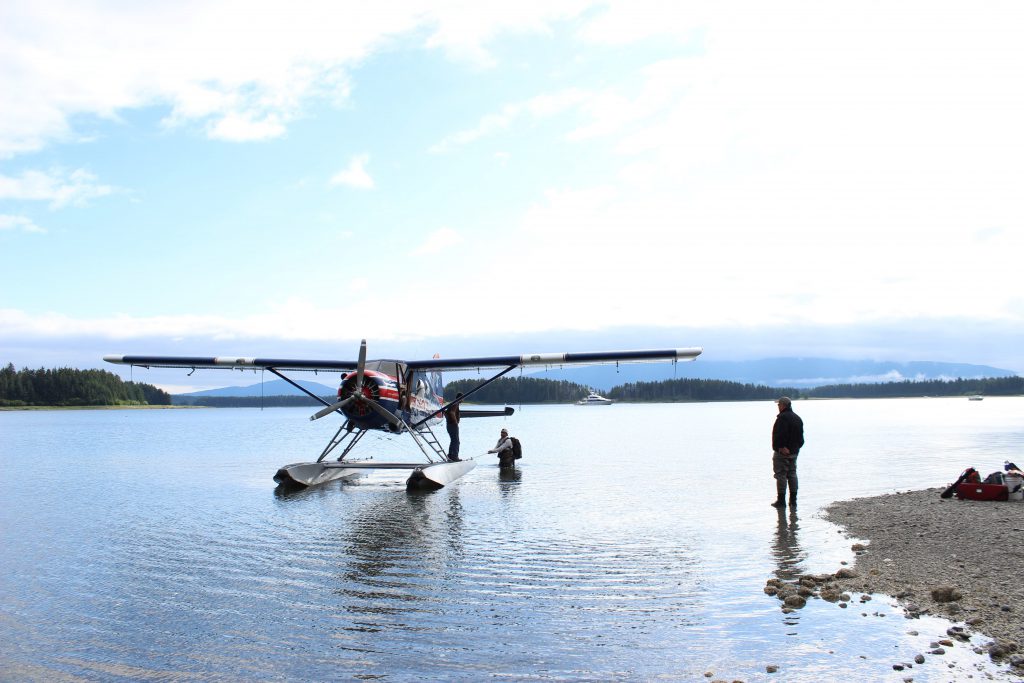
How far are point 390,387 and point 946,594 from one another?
1213cm

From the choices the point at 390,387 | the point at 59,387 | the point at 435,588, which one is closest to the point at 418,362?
the point at 390,387

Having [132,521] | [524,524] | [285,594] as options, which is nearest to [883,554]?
[524,524]

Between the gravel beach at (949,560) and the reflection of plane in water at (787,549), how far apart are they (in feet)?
1.86

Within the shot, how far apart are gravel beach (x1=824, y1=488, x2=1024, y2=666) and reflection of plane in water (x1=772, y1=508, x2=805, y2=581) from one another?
1.86ft

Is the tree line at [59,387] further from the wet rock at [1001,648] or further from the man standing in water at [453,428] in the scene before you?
the wet rock at [1001,648]

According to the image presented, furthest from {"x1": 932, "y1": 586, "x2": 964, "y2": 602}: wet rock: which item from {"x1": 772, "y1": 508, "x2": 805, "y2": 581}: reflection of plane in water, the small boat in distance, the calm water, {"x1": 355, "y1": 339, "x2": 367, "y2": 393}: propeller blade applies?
the small boat in distance

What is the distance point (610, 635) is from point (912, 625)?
2.45 metres

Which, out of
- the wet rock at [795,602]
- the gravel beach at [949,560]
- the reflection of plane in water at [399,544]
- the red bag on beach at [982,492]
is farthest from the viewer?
the red bag on beach at [982,492]

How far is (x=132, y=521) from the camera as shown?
12344 mm

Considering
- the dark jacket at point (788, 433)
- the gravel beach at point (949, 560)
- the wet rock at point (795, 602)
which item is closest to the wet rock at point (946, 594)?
the gravel beach at point (949, 560)

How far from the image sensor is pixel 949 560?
793 centimetres

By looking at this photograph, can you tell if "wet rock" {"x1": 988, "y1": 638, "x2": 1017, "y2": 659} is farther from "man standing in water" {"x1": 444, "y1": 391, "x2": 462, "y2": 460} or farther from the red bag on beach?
"man standing in water" {"x1": 444, "y1": 391, "x2": 462, "y2": 460}

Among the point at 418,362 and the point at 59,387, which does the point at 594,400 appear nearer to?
the point at 59,387

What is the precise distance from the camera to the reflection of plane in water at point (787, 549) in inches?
308
